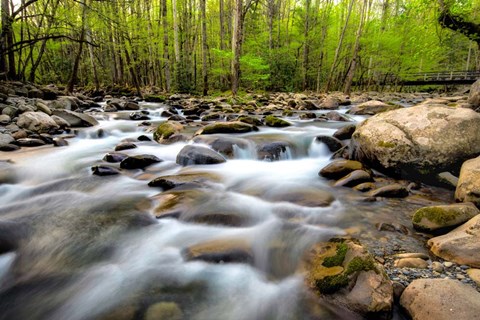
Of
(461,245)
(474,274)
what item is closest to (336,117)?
(461,245)

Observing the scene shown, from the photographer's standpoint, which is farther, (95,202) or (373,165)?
(373,165)

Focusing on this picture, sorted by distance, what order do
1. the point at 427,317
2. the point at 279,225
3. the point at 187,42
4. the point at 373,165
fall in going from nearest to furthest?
1. the point at 427,317
2. the point at 279,225
3. the point at 373,165
4. the point at 187,42

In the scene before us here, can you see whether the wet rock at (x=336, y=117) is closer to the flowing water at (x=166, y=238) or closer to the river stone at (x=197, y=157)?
the flowing water at (x=166, y=238)

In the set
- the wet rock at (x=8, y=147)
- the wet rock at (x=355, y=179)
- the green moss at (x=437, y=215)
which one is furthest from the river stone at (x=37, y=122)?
the green moss at (x=437, y=215)

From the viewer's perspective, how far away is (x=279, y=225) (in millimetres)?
3551

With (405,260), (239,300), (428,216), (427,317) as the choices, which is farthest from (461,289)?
(239,300)

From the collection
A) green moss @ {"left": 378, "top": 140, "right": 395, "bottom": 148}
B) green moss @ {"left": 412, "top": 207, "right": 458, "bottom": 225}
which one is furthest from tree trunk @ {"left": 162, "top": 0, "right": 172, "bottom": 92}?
green moss @ {"left": 412, "top": 207, "right": 458, "bottom": 225}

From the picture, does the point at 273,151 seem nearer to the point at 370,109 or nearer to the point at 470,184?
the point at 470,184

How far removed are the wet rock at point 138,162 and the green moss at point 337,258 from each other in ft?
12.9

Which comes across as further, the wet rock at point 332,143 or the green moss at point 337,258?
the wet rock at point 332,143

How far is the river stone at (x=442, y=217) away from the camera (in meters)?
2.88

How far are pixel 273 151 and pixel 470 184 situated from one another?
341cm

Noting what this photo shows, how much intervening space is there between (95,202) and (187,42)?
23.0 m

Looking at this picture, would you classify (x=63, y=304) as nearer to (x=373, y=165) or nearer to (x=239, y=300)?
(x=239, y=300)
